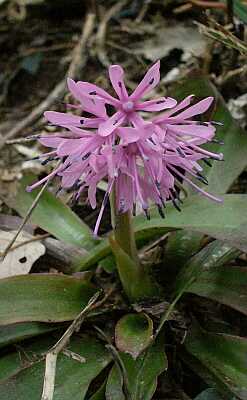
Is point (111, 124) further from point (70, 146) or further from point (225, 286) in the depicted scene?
point (225, 286)

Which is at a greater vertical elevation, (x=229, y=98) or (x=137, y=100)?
(x=137, y=100)

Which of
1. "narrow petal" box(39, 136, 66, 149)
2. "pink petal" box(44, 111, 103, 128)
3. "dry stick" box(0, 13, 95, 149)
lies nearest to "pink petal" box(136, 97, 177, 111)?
"pink petal" box(44, 111, 103, 128)

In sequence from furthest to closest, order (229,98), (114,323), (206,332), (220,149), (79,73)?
(79,73) < (229,98) < (220,149) < (114,323) < (206,332)

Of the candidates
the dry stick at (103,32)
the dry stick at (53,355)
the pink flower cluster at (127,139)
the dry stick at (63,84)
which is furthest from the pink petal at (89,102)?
the dry stick at (103,32)

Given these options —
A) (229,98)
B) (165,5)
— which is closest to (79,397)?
(229,98)

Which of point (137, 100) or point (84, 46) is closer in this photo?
point (137, 100)

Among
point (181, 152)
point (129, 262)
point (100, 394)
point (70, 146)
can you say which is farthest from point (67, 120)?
point (100, 394)

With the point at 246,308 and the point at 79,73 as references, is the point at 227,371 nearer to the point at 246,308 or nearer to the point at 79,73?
the point at 246,308
